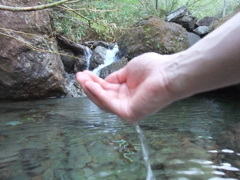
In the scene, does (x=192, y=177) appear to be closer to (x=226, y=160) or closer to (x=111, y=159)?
(x=226, y=160)

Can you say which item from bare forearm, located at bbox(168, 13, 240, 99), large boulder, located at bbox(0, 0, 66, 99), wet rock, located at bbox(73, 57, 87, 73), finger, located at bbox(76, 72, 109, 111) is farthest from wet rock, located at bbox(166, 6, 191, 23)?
bare forearm, located at bbox(168, 13, 240, 99)

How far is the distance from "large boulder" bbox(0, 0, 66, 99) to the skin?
395 cm

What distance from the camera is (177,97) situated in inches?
39.0

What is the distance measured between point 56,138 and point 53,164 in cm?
71

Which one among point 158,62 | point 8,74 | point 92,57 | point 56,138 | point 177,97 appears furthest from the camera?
point 92,57

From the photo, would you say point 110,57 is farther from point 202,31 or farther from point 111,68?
point 202,31

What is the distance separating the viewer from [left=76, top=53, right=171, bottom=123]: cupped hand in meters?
0.99

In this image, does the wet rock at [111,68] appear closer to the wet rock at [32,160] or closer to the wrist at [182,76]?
the wet rock at [32,160]

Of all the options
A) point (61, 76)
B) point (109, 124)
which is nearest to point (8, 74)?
point (61, 76)

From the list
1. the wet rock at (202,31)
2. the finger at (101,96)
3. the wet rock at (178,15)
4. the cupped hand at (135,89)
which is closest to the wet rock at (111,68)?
the wet rock at (202,31)

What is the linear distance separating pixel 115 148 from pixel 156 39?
5486 mm

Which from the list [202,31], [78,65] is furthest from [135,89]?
[202,31]

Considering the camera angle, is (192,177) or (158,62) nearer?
(158,62)

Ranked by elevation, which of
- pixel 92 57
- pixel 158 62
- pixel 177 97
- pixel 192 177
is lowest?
pixel 192 177
